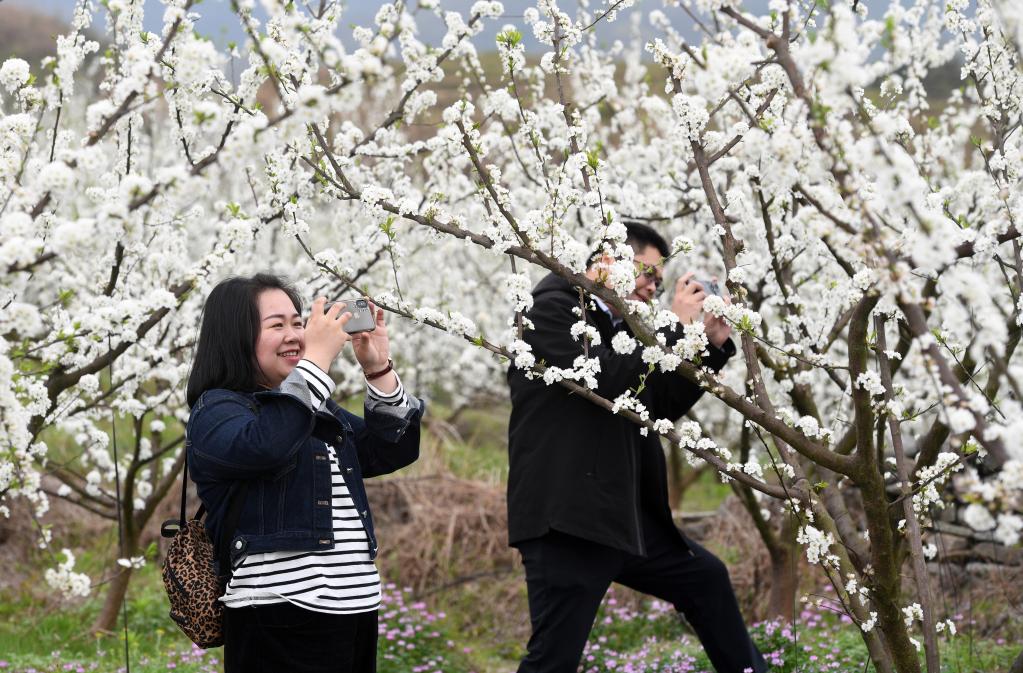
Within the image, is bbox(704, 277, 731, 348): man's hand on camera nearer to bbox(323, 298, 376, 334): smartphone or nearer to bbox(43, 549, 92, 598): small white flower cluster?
bbox(323, 298, 376, 334): smartphone

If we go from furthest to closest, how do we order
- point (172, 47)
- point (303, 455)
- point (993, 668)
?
point (993, 668) < point (172, 47) < point (303, 455)

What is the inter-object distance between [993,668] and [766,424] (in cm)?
252

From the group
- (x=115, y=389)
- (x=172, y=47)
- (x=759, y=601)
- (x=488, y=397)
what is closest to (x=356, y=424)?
(x=172, y=47)

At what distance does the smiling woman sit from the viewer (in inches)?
108

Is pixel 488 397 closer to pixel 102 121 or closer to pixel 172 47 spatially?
pixel 172 47

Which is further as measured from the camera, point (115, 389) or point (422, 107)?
point (115, 389)

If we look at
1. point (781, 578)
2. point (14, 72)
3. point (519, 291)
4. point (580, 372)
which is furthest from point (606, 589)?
point (14, 72)

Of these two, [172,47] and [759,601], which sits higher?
[172,47]

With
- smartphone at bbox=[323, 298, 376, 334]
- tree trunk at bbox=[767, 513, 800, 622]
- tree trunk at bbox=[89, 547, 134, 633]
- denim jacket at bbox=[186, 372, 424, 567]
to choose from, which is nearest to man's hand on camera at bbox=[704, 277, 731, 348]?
smartphone at bbox=[323, 298, 376, 334]

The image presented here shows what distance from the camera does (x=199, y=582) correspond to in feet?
9.48

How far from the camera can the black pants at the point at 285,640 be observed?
2.79 m

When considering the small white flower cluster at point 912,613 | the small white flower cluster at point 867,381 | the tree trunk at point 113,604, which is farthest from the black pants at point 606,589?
the tree trunk at point 113,604

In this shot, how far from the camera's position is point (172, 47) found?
3793 millimetres

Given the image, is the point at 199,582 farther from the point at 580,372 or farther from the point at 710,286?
the point at 710,286
